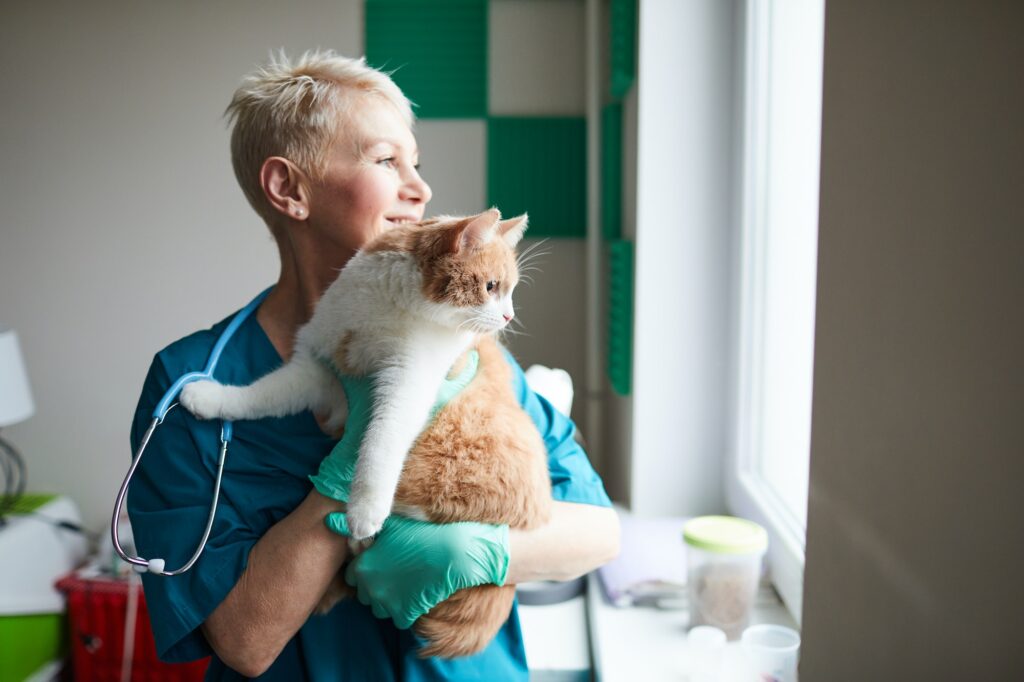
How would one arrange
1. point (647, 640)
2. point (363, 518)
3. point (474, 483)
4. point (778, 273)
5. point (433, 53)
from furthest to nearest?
point (433, 53) → point (778, 273) → point (647, 640) → point (474, 483) → point (363, 518)

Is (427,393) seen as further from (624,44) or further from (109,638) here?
(109,638)

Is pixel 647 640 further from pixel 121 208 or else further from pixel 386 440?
pixel 121 208

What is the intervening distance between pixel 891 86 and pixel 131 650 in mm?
2625

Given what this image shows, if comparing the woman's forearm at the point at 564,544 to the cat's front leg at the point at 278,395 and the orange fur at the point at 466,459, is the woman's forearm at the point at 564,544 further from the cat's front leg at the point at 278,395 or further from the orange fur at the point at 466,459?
the cat's front leg at the point at 278,395

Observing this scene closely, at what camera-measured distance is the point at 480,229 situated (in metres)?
0.92

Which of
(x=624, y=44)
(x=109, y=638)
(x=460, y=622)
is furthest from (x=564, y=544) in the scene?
(x=109, y=638)

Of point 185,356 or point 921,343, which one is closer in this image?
point 921,343

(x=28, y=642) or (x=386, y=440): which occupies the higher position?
(x=386, y=440)

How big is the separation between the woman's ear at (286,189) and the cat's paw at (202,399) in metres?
0.27

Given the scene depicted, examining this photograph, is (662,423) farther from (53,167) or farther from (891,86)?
(53,167)

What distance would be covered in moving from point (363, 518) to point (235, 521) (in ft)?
0.86

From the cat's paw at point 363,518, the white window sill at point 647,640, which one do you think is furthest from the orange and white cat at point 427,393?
the white window sill at point 647,640

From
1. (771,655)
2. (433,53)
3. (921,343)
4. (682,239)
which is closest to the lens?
(921,343)

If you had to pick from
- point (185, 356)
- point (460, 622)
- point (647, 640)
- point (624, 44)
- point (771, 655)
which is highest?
point (624, 44)
